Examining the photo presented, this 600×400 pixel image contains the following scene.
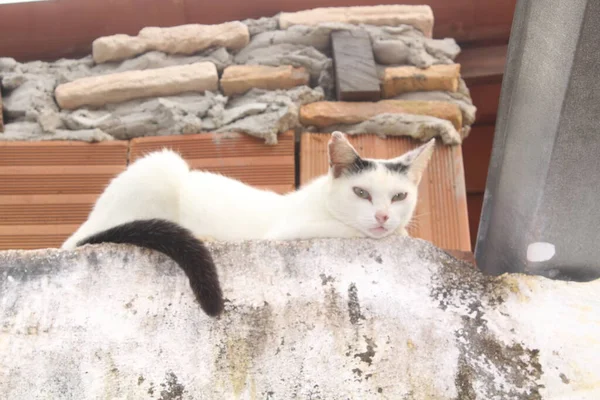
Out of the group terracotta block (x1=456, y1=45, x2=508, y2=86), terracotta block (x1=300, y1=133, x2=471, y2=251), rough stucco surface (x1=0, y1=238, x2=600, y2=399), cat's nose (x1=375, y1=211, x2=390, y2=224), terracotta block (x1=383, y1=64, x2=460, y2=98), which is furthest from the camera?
terracotta block (x1=456, y1=45, x2=508, y2=86)

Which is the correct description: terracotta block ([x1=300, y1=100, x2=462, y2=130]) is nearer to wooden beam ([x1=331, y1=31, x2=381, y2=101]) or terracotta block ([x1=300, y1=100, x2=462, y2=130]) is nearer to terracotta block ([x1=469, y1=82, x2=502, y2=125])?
wooden beam ([x1=331, y1=31, x2=381, y2=101])

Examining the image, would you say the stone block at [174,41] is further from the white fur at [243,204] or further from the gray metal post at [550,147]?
the gray metal post at [550,147]

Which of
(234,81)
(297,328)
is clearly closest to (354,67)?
(234,81)

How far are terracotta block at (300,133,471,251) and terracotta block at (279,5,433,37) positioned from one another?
0.84m

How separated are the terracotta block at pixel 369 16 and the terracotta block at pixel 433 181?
0.84 meters

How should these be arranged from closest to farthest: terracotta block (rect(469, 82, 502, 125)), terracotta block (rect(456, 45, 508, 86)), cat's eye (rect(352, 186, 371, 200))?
cat's eye (rect(352, 186, 371, 200)) < terracotta block (rect(456, 45, 508, 86)) < terracotta block (rect(469, 82, 502, 125))

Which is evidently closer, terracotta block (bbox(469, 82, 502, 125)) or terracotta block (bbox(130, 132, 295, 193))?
terracotta block (bbox(130, 132, 295, 193))

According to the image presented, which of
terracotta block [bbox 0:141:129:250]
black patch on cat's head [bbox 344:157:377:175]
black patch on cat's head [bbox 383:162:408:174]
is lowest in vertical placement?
terracotta block [bbox 0:141:129:250]

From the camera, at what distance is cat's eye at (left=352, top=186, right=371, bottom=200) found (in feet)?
8.77

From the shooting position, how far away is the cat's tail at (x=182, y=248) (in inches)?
80.8

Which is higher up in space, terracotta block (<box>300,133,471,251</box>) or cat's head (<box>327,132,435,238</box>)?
cat's head (<box>327,132,435,238</box>)

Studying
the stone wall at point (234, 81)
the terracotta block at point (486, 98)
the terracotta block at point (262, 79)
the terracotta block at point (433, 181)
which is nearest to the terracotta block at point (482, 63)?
the terracotta block at point (486, 98)

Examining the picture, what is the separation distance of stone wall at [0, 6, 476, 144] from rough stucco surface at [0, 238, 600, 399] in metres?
1.36

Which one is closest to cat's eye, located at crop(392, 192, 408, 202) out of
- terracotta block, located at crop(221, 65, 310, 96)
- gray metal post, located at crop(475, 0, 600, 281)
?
gray metal post, located at crop(475, 0, 600, 281)
